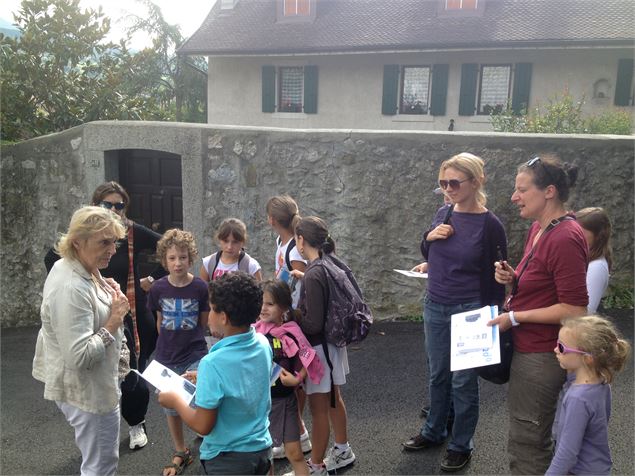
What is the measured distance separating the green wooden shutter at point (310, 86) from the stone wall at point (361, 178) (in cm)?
981

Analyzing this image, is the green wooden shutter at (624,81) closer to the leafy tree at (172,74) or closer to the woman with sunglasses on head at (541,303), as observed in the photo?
the woman with sunglasses on head at (541,303)

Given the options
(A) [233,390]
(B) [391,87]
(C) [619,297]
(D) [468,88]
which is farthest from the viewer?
(B) [391,87]

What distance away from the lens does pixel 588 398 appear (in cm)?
233

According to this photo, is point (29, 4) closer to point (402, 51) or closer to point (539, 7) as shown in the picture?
point (402, 51)

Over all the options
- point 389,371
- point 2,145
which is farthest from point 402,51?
point 389,371

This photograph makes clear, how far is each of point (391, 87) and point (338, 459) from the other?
1316cm

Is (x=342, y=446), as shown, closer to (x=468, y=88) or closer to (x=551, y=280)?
(x=551, y=280)

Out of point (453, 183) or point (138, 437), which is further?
point (138, 437)

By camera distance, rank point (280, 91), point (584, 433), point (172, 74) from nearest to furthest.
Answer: point (584, 433), point (280, 91), point (172, 74)

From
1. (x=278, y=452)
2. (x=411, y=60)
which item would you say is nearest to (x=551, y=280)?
(x=278, y=452)

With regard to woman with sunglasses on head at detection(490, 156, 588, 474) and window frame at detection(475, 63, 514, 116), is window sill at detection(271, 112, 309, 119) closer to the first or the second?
window frame at detection(475, 63, 514, 116)

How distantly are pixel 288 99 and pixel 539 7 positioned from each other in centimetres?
745

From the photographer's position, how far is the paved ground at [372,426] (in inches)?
142

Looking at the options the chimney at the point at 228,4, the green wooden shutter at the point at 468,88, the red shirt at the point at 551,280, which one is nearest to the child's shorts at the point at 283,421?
the red shirt at the point at 551,280
